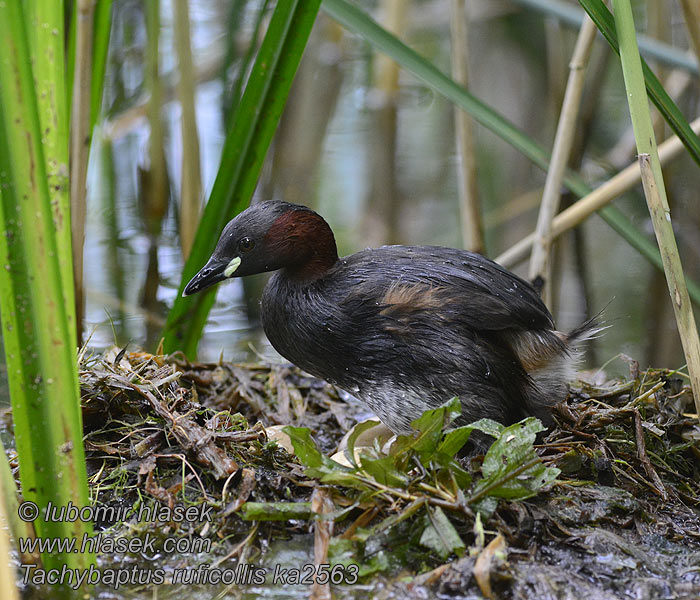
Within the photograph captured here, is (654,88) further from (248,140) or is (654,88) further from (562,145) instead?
(248,140)

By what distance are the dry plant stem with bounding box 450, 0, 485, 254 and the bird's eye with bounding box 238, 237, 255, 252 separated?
1.86 meters

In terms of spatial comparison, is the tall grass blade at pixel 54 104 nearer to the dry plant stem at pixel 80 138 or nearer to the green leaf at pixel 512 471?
the green leaf at pixel 512 471

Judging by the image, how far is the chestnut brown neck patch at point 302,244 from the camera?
2928mm

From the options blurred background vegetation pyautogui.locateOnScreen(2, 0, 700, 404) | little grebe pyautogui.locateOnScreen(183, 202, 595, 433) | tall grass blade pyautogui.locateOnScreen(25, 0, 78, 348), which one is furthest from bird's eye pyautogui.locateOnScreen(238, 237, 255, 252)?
blurred background vegetation pyautogui.locateOnScreen(2, 0, 700, 404)

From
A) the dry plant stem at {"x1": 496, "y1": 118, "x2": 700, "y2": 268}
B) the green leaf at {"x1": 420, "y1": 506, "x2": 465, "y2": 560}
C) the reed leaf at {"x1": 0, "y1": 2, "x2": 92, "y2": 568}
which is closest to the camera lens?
the reed leaf at {"x1": 0, "y1": 2, "x2": 92, "y2": 568}

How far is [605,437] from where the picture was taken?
9.37ft

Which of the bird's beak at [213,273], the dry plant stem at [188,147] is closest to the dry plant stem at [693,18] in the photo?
the bird's beak at [213,273]

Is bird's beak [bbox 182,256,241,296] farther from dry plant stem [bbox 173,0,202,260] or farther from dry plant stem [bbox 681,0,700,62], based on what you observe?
dry plant stem [bbox 173,0,202,260]

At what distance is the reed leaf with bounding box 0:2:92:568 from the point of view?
1682 millimetres

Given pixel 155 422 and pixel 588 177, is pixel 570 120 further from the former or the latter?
pixel 588 177

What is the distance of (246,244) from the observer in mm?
2883

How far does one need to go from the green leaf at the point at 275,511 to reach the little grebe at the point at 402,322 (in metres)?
0.61

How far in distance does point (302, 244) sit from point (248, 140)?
1.42 feet

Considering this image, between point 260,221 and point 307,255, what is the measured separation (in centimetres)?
21
